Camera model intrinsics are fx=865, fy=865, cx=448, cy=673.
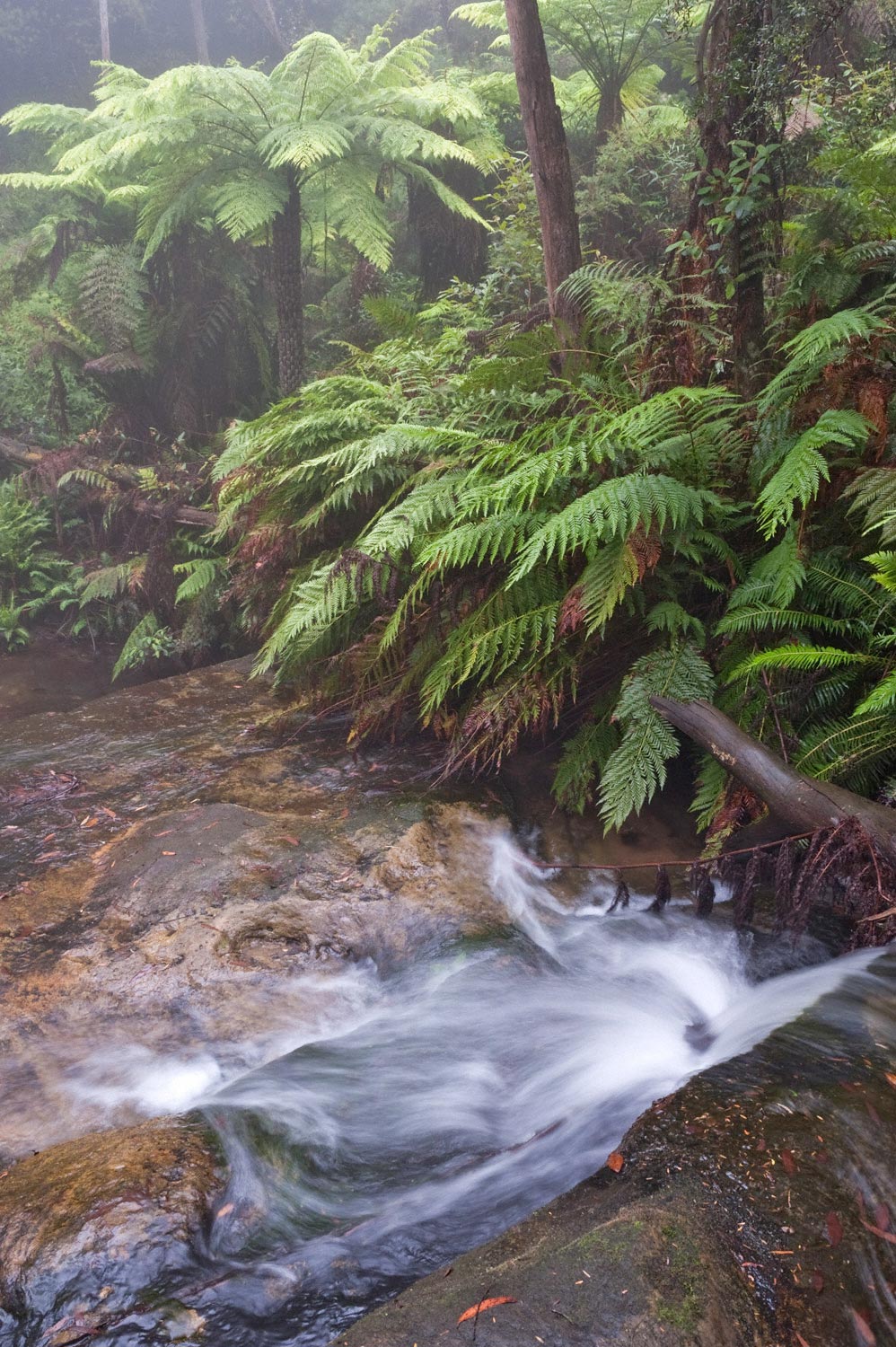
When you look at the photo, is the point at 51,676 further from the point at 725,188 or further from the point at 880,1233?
the point at 880,1233

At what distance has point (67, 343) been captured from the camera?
8094 mm

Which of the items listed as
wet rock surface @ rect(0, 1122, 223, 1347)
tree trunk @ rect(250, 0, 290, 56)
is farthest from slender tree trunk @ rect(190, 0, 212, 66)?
wet rock surface @ rect(0, 1122, 223, 1347)

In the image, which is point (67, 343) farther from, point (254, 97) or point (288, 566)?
point (288, 566)

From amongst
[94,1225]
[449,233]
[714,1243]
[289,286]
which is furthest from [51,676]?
[714,1243]

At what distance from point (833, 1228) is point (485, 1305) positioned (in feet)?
2.41

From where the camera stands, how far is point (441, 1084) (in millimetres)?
2836

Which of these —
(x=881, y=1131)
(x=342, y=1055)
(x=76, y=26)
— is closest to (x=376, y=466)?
(x=342, y=1055)

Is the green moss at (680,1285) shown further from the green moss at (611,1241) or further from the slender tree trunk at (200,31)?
the slender tree trunk at (200,31)

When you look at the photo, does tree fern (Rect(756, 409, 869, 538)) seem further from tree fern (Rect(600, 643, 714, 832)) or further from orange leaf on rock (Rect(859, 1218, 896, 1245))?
orange leaf on rock (Rect(859, 1218, 896, 1245))

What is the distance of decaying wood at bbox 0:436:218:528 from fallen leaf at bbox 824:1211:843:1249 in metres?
6.15

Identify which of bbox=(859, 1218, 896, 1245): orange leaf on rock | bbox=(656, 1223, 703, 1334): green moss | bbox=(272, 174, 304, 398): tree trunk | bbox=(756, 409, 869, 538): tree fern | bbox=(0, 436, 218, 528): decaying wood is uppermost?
bbox=(272, 174, 304, 398): tree trunk

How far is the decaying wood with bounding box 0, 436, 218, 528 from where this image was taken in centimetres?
730

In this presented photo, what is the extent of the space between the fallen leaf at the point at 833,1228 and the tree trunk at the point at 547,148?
4.40 meters

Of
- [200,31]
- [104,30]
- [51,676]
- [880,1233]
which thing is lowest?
[51,676]
